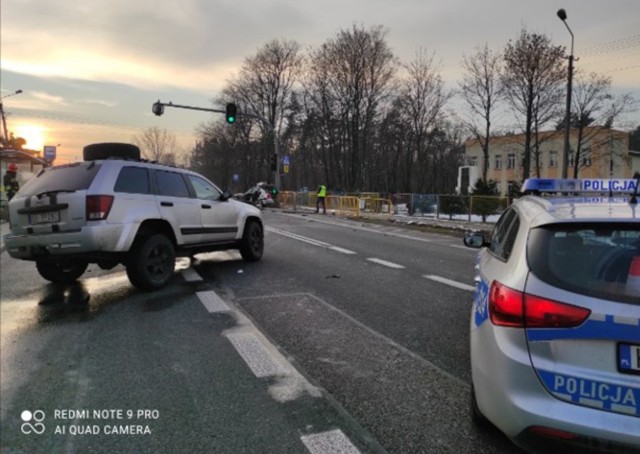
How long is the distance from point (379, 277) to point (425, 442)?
5710 mm

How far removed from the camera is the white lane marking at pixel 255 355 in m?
4.40

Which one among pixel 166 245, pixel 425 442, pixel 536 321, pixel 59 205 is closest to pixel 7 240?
pixel 59 205

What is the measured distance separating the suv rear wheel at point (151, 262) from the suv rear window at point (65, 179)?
1093mm

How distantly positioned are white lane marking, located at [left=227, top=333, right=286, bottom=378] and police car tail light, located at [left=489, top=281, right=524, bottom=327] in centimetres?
213

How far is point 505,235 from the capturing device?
12.3 ft

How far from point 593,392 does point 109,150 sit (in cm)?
880

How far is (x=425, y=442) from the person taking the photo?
3227mm

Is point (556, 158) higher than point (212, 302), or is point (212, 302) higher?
point (556, 158)

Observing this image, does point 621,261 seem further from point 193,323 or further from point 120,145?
point 120,145
